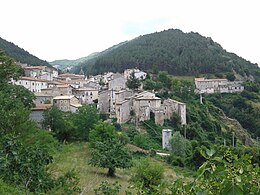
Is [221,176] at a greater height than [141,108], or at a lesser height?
greater

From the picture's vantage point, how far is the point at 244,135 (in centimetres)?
5728

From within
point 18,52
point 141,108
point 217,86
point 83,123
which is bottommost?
point 83,123

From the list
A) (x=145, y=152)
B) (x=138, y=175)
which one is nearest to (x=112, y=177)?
(x=138, y=175)

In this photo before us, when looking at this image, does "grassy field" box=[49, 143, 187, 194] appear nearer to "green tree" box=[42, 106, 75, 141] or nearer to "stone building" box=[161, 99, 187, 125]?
"green tree" box=[42, 106, 75, 141]

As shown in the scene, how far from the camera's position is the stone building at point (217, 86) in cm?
7388

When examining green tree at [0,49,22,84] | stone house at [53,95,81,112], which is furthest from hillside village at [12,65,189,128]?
green tree at [0,49,22,84]

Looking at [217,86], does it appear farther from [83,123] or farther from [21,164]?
[21,164]

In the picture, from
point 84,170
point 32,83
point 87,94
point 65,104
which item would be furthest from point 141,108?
point 84,170

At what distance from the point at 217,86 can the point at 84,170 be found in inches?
2455

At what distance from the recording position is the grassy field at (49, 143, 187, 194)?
1583cm

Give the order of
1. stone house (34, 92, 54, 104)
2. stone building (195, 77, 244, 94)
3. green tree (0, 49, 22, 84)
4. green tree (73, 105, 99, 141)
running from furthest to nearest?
stone building (195, 77, 244, 94)
stone house (34, 92, 54, 104)
green tree (73, 105, 99, 141)
green tree (0, 49, 22, 84)

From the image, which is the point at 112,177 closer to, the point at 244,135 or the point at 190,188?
the point at 190,188

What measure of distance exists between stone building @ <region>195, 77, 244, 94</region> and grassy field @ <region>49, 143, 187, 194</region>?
1953 inches

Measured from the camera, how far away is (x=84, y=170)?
1959cm
